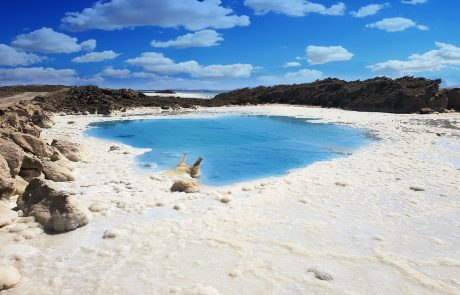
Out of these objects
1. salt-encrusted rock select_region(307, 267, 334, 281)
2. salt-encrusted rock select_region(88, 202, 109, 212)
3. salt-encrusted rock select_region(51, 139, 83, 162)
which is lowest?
salt-encrusted rock select_region(307, 267, 334, 281)

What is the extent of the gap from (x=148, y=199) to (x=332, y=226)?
4.09m

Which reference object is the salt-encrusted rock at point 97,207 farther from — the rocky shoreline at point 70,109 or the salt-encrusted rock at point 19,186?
the salt-encrusted rock at point 19,186

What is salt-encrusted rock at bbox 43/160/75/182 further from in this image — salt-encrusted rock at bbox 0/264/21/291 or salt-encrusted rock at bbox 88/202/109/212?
salt-encrusted rock at bbox 0/264/21/291

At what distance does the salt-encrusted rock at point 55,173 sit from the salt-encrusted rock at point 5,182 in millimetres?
2325

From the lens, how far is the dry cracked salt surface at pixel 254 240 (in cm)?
536

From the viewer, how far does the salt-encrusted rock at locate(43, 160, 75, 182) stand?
416 inches

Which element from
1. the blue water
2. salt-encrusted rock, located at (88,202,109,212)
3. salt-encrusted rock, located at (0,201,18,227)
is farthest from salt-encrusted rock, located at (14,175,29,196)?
the blue water

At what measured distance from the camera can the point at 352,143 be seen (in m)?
19.7

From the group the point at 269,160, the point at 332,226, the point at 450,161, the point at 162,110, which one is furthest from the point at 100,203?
the point at 162,110

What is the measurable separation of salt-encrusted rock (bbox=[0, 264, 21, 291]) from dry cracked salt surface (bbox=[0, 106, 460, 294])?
89mm

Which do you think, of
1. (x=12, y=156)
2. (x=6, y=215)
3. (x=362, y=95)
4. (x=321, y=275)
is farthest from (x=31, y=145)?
(x=362, y=95)

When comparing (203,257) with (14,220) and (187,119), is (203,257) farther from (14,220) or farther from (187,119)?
(187,119)

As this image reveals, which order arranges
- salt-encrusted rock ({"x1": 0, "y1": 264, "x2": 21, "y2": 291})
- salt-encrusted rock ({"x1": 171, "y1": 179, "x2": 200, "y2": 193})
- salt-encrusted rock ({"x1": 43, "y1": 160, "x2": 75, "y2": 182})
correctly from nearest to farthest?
salt-encrusted rock ({"x1": 0, "y1": 264, "x2": 21, "y2": 291}) → salt-encrusted rock ({"x1": 171, "y1": 179, "x2": 200, "y2": 193}) → salt-encrusted rock ({"x1": 43, "y1": 160, "x2": 75, "y2": 182})

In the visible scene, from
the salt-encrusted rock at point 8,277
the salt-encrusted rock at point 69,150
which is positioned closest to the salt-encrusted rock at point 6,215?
the salt-encrusted rock at point 8,277
